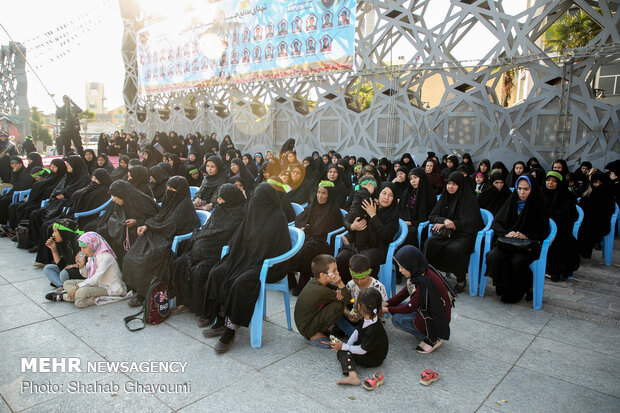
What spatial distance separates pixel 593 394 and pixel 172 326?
10.3ft

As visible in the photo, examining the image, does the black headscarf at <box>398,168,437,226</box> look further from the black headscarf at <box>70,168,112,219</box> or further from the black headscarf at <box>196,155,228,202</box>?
the black headscarf at <box>70,168,112,219</box>

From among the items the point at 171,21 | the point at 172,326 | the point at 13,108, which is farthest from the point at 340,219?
the point at 13,108

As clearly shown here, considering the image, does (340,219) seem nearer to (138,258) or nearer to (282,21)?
(138,258)

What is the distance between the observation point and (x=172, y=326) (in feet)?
11.1

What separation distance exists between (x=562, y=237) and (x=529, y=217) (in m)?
0.97

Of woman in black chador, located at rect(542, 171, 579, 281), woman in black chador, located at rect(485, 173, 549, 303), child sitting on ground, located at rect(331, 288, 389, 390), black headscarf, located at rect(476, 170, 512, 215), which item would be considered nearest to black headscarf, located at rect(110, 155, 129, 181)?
child sitting on ground, located at rect(331, 288, 389, 390)

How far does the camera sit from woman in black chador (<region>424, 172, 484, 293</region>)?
4117 millimetres

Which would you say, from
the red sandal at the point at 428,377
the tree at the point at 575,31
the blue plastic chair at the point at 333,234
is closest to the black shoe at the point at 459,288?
the blue plastic chair at the point at 333,234

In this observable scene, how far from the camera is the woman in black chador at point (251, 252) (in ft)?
10.5

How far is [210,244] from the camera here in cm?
363

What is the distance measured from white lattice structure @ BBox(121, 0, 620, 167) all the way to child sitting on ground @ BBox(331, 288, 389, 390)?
25.5 ft

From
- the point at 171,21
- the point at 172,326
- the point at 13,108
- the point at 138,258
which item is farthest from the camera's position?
the point at 13,108

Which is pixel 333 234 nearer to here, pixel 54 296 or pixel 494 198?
pixel 494 198

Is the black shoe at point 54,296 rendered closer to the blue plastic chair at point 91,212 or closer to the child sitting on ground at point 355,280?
the blue plastic chair at point 91,212
